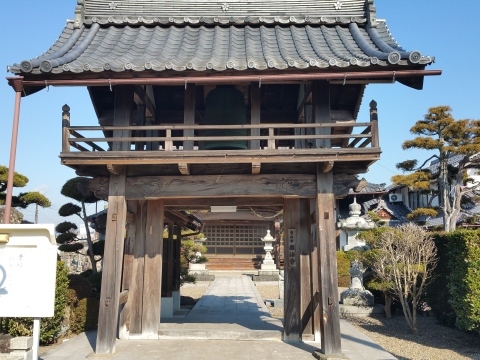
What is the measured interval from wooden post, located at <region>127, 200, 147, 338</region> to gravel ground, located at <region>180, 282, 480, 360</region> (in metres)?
5.87

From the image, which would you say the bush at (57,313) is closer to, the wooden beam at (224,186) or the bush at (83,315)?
the bush at (83,315)

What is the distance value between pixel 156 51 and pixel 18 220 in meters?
10.4

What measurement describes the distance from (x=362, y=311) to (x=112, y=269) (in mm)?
9617

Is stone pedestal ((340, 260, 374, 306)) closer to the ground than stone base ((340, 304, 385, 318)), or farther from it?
farther from it

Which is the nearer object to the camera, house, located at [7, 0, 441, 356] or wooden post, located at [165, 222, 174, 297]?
house, located at [7, 0, 441, 356]

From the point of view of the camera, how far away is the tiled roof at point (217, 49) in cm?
709

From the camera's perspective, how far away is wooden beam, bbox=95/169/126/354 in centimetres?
774

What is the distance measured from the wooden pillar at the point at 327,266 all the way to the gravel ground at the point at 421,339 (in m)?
2.30

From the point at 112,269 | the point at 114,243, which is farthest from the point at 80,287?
the point at 114,243

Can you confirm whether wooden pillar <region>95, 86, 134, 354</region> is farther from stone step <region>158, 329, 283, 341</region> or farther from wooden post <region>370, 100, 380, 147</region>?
wooden post <region>370, 100, 380, 147</region>

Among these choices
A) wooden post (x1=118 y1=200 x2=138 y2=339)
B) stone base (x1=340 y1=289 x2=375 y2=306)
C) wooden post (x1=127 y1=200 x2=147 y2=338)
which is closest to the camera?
wooden post (x1=118 y1=200 x2=138 y2=339)


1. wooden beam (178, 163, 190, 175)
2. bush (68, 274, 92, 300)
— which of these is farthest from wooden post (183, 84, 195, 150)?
bush (68, 274, 92, 300)

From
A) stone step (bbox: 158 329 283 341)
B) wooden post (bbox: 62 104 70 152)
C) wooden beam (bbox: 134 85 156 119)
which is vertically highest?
wooden beam (bbox: 134 85 156 119)

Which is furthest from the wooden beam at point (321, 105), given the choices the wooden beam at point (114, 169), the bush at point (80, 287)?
the bush at point (80, 287)
